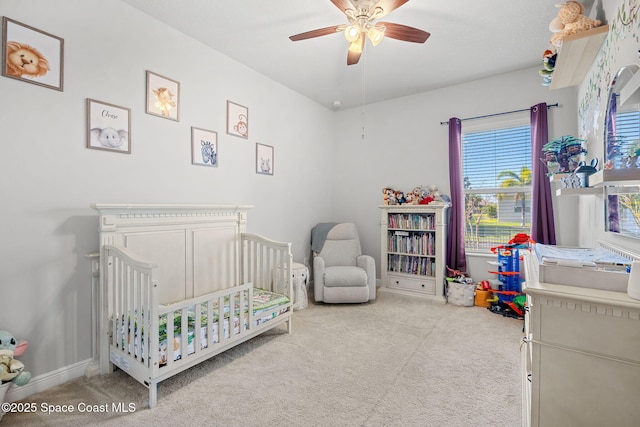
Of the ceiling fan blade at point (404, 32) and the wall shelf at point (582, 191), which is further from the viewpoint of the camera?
the ceiling fan blade at point (404, 32)

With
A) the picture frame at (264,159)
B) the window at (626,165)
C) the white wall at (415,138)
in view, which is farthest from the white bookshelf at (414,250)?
the window at (626,165)

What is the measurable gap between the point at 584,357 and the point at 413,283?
8.92 feet

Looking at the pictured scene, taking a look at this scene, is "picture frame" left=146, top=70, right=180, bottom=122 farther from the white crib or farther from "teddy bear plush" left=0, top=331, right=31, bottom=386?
"teddy bear plush" left=0, top=331, right=31, bottom=386

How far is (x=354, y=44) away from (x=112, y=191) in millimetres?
2034

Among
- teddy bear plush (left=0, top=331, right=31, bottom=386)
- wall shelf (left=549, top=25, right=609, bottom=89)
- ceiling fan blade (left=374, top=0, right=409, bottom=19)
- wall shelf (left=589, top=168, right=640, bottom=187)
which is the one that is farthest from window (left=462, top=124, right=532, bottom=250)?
teddy bear plush (left=0, top=331, right=31, bottom=386)

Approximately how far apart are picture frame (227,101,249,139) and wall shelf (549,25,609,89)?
2.69 metres

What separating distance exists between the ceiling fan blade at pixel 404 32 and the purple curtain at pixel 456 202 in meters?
1.82

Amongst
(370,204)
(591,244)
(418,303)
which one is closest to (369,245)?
(370,204)

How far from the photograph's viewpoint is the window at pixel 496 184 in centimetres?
328

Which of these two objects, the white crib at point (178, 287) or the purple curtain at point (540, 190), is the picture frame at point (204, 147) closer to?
the white crib at point (178, 287)

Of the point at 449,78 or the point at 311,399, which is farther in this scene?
the point at 449,78

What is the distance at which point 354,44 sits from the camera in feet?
6.71

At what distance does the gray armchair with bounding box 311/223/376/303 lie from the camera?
10.6ft

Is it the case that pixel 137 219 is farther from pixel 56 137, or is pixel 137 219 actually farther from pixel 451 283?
pixel 451 283
